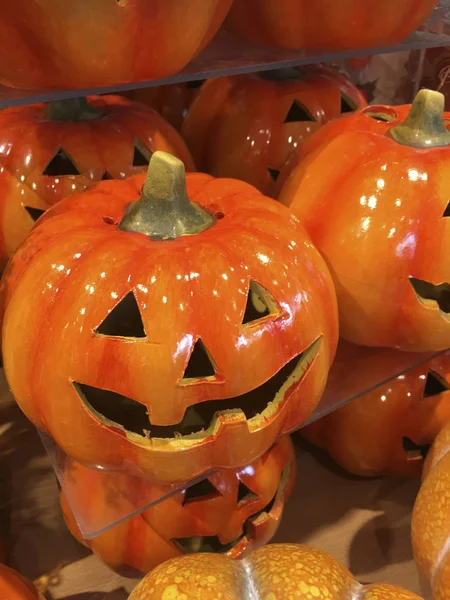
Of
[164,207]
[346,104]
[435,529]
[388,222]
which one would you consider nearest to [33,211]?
[164,207]

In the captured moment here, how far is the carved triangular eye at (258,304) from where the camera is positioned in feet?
2.21

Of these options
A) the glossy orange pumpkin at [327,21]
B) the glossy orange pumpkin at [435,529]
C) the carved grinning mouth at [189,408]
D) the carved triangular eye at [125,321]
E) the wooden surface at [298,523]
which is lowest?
the wooden surface at [298,523]

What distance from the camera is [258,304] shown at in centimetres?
70

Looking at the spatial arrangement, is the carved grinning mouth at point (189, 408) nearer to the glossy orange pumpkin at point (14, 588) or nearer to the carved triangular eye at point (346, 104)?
the glossy orange pumpkin at point (14, 588)

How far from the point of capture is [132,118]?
1.02 metres

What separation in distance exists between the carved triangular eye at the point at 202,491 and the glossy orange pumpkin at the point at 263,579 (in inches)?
6.1

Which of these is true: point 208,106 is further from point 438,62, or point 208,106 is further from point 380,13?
point 438,62

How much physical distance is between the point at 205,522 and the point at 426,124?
0.67 metres

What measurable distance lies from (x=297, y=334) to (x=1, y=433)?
0.80m

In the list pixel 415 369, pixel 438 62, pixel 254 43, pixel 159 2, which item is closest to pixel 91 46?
pixel 159 2

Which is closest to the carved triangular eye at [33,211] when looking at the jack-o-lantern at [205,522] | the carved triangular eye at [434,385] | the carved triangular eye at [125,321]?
the carved triangular eye at [125,321]

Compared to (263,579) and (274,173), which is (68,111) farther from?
(263,579)

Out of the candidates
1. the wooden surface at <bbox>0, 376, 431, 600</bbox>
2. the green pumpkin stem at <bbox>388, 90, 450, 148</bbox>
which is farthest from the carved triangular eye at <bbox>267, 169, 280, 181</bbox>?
the wooden surface at <bbox>0, 376, 431, 600</bbox>

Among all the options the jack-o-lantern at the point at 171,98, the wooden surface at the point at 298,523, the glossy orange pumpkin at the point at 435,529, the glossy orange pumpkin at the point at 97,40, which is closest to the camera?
the glossy orange pumpkin at the point at 97,40
